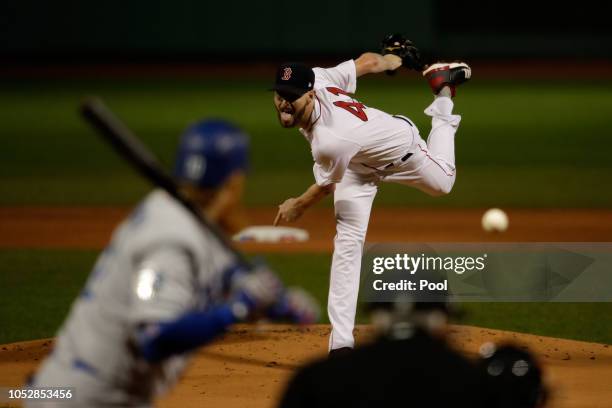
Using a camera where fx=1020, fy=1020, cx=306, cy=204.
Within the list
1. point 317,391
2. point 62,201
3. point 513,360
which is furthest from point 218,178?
point 62,201

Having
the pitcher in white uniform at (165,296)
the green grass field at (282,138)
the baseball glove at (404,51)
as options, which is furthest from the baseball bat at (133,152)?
the green grass field at (282,138)

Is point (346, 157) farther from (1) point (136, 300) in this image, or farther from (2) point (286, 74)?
(1) point (136, 300)

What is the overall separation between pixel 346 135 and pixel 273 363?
180cm

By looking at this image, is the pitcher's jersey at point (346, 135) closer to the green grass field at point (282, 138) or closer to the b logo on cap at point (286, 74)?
the b logo on cap at point (286, 74)

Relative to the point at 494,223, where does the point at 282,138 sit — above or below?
below

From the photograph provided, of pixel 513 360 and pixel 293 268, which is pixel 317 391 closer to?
pixel 513 360

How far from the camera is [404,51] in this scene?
7930 mm

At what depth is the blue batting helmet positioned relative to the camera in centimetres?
324

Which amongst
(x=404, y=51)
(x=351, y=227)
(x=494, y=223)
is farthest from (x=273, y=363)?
(x=494, y=223)

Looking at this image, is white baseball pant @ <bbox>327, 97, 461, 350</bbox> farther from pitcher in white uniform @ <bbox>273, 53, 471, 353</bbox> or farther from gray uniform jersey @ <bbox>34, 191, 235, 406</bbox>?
gray uniform jersey @ <bbox>34, 191, 235, 406</bbox>

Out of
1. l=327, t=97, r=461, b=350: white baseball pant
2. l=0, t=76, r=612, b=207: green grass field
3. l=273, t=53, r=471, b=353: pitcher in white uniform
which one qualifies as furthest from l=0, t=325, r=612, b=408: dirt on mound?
l=0, t=76, r=612, b=207: green grass field

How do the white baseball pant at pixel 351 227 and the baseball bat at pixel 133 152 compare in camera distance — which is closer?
the baseball bat at pixel 133 152

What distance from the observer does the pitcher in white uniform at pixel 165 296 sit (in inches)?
120

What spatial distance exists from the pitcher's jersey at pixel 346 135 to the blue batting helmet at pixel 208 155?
3390 mm
